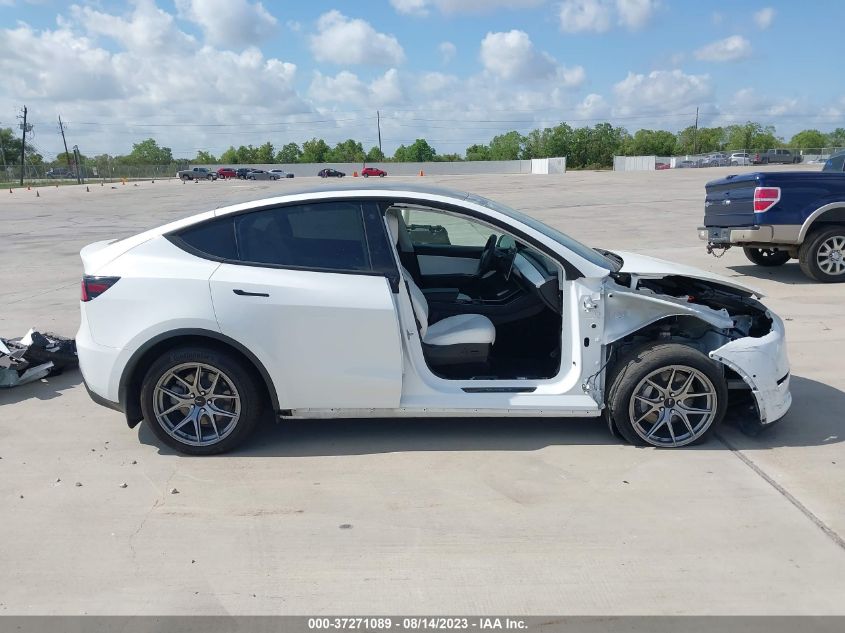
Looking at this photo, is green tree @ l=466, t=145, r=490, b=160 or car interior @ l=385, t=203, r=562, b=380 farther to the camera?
green tree @ l=466, t=145, r=490, b=160

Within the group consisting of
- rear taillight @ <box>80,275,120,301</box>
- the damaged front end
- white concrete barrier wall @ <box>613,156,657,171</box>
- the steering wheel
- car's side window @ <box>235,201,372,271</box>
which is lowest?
white concrete barrier wall @ <box>613,156,657,171</box>

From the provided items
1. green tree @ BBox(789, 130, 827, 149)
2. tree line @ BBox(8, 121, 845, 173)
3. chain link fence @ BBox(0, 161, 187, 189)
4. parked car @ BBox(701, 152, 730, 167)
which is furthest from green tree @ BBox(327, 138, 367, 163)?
green tree @ BBox(789, 130, 827, 149)

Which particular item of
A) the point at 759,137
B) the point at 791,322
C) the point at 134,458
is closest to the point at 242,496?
the point at 134,458

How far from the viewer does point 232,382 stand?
432 centimetres

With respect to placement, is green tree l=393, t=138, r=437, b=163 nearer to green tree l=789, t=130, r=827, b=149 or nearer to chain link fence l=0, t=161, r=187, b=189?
chain link fence l=0, t=161, r=187, b=189

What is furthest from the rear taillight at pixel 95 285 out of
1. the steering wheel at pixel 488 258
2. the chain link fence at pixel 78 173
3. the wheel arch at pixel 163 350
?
the chain link fence at pixel 78 173

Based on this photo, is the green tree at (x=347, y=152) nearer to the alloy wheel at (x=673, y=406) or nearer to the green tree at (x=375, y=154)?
the green tree at (x=375, y=154)

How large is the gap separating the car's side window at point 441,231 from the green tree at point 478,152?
386 ft

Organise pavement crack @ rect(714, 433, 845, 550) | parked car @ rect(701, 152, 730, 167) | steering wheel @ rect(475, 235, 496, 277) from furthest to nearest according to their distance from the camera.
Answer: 1. parked car @ rect(701, 152, 730, 167)
2. steering wheel @ rect(475, 235, 496, 277)
3. pavement crack @ rect(714, 433, 845, 550)

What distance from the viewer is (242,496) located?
13.0 feet

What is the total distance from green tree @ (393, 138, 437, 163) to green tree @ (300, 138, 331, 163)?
A: 12.1 m

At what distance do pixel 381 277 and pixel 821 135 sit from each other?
151639 millimetres

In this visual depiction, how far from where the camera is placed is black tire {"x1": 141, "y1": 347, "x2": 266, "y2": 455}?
169 inches

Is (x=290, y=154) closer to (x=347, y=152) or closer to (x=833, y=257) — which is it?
(x=347, y=152)
